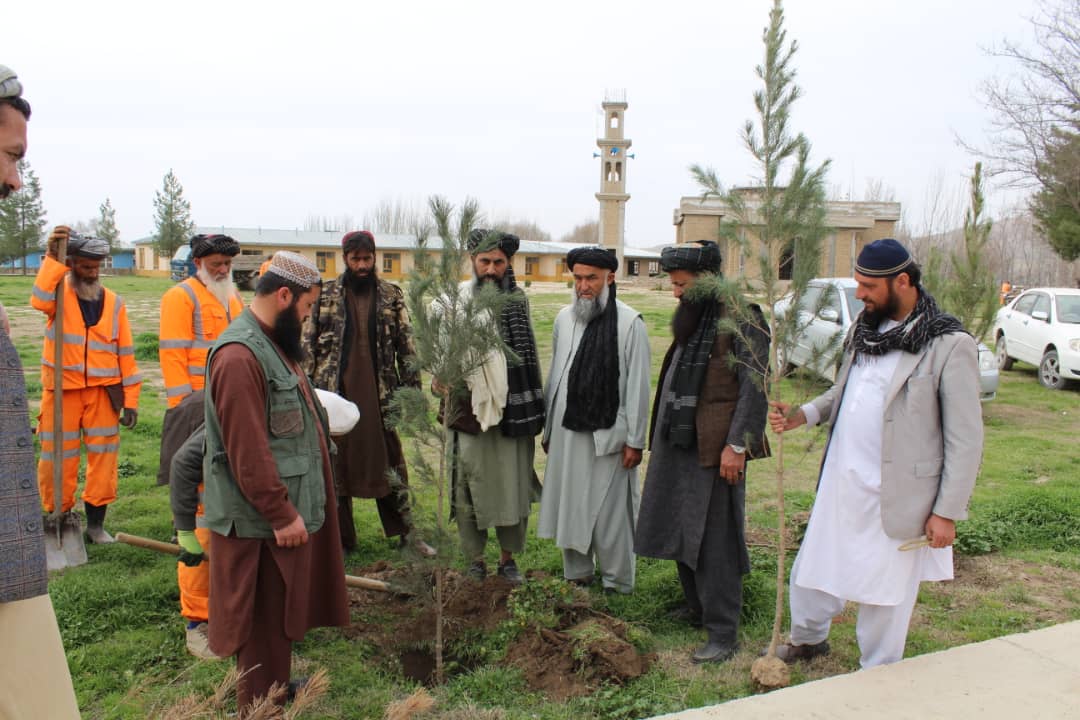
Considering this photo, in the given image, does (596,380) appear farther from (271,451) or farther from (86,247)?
Result: (86,247)

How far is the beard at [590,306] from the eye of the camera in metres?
4.33

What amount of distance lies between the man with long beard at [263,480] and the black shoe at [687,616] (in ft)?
6.57

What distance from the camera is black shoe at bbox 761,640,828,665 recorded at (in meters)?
3.61

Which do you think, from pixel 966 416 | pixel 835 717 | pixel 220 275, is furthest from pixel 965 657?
pixel 220 275

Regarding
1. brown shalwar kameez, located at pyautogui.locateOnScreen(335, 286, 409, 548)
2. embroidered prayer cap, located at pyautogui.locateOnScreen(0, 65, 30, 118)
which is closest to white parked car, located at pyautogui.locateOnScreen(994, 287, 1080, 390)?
brown shalwar kameez, located at pyautogui.locateOnScreen(335, 286, 409, 548)

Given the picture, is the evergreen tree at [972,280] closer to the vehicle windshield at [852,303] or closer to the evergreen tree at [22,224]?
the vehicle windshield at [852,303]

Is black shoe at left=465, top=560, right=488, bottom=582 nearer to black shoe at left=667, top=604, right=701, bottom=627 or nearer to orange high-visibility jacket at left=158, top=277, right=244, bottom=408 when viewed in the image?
black shoe at left=667, top=604, right=701, bottom=627

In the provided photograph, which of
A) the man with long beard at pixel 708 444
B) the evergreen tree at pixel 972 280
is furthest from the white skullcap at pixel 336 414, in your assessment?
the evergreen tree at pixel 972 280

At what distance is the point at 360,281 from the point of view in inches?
187

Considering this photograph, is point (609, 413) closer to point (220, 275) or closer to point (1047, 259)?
point (220, 275)

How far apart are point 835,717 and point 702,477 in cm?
129

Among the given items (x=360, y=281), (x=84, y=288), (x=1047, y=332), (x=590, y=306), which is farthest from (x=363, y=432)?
(x=1047, y=332)

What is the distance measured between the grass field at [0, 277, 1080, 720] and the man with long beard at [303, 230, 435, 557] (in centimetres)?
49

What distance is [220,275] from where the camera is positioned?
4645 millimetres
